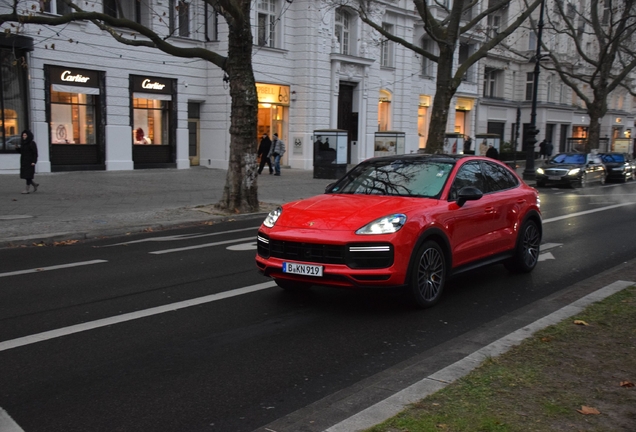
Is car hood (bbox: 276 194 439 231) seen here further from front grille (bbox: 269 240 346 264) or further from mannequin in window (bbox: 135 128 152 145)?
mannequin in window (bbox: 135 128 152 145)

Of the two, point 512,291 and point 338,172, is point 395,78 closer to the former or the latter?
point 338,172

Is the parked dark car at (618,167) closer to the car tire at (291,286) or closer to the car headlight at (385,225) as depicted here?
the car tire at (291,286)

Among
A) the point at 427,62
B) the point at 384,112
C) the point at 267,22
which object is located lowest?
the point at 384,112

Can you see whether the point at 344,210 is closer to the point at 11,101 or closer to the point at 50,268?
the point at 50,268

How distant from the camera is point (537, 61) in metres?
29.5

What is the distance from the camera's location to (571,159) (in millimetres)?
29031

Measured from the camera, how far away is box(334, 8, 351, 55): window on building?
3416cm

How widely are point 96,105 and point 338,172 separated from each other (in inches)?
391

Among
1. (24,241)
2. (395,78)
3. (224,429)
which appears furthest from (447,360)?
(395,78)

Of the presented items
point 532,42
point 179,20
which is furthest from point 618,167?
point 532,42

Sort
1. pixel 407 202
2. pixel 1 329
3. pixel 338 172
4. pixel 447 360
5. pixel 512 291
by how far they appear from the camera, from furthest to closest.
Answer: pixel 338 172, pixel 512 291, pixel 407 202, pixel 1 329, pixel 447 360

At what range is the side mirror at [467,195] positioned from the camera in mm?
Result: 7320

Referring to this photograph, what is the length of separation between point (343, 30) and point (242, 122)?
814 inches

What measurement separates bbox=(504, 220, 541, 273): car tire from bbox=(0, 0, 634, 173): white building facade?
12.3 meters
